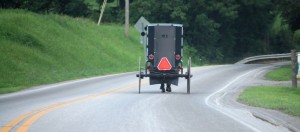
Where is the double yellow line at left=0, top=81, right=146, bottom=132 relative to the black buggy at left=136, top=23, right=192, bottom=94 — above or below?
below

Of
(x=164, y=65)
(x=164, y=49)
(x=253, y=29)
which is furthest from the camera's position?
(x=253, y=29)

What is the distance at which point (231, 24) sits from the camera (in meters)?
78.1

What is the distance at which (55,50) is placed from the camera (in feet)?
138

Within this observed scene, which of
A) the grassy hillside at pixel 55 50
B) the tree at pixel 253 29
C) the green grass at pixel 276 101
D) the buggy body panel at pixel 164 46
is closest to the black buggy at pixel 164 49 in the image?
the buggy body panel at pixel 164 46

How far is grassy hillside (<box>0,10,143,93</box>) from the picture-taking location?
33469mm

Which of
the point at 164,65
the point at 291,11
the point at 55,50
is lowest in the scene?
the point at 55,50

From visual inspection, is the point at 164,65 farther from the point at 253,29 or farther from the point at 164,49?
the point at 253,29

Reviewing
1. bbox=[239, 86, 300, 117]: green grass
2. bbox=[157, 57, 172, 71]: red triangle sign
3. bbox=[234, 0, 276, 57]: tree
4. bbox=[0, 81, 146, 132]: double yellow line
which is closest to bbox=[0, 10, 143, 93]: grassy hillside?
bbox=[157, 57, 172, 71]: red triangle sign

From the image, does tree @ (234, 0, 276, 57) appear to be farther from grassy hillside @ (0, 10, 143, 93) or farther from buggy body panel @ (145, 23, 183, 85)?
buggy body panel @ (145, 23, 183, 85)

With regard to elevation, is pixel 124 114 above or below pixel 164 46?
below

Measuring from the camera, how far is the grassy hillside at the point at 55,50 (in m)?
33.5

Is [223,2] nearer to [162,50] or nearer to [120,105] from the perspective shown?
[162,50]

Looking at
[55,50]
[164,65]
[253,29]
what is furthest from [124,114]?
[253,29]

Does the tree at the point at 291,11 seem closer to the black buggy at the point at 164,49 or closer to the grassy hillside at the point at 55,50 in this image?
the grassy hillside at the point at 55,50
